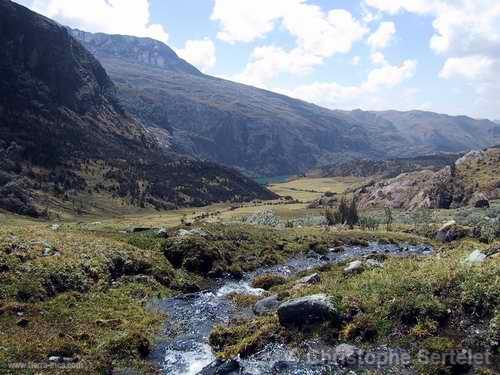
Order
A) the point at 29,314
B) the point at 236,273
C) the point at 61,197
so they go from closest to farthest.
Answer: the point at 29,314, the point at 236,273, the point at 61,197

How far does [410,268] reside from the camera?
1299 inches

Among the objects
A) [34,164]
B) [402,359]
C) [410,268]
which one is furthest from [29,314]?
[34,164]

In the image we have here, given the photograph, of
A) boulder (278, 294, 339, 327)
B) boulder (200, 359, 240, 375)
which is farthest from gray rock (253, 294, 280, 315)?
boulder (200, 359, 240, 375)

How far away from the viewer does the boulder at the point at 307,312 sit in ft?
89.3

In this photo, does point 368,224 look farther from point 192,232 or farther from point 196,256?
point 196,256

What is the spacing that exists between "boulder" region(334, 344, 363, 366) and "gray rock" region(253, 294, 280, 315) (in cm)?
973

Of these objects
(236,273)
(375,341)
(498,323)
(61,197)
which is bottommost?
(61,197)

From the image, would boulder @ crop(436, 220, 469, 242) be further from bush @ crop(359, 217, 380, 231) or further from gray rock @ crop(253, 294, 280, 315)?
gray rock @ crop(253, 294, 280, 315)

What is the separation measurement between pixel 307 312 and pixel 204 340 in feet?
23.1

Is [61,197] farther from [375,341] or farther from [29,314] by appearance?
[375,341]

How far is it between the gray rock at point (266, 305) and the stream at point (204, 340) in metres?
0.78

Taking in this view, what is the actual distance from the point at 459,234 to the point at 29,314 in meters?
66.5

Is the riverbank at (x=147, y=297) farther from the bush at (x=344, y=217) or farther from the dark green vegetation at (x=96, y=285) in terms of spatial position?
the bush at (x=344, y=217)

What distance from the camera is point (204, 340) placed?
30.0 metres
